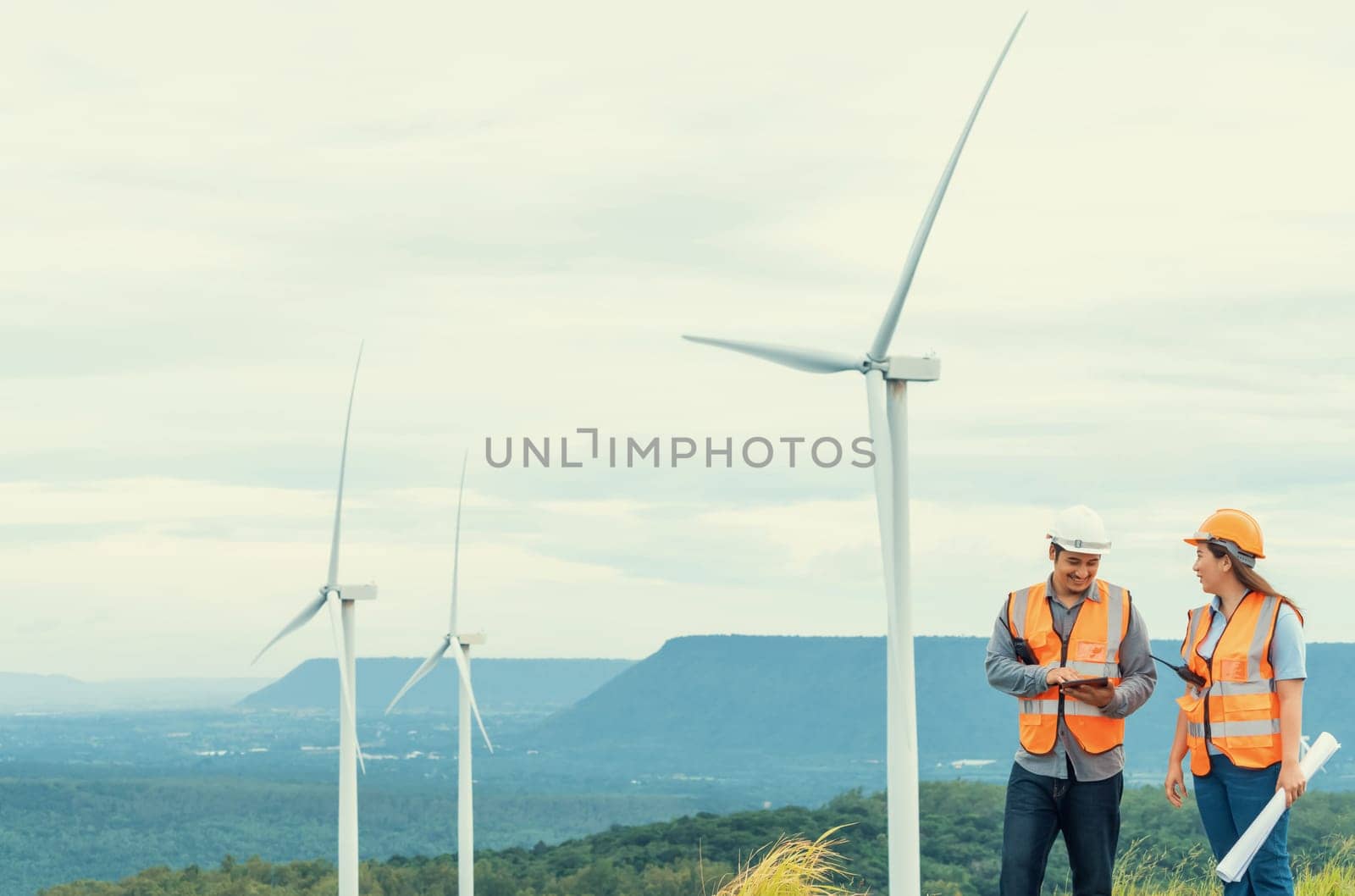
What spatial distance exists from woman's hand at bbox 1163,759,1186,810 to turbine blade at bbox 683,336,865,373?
4099mm

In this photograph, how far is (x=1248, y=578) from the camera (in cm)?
1109

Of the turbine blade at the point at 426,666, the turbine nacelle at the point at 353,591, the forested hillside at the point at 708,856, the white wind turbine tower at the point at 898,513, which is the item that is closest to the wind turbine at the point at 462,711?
the turbine blade at the point at 426,666

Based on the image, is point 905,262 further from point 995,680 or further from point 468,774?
point 468,774

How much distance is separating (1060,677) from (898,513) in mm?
2874

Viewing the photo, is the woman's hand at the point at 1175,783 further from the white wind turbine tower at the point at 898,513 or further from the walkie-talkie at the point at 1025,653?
the white wind turbine tower at the point at 898,513

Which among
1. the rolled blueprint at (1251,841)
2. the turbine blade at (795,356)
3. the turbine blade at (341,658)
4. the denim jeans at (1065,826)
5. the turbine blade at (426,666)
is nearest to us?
the rolled blueprint at (1251,841)

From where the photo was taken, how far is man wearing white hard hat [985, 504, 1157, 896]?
10.9 m

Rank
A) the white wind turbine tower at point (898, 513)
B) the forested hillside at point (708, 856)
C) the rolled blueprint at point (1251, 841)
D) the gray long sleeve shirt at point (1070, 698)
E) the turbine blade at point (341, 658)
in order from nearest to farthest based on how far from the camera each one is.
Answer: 1. the rolled blueprint at point (1251, 841)
2. the gray long sleeve shirt at point (1070, 698)
3. the white wind turbine tower at point (898, 513)
4. the turbine blade at point (341, 658)
5. the forested hillside at point (708, 856)

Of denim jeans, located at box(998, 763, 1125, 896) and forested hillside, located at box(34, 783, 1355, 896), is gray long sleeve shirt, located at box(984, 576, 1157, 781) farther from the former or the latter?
forested hillside, located at box(34, 783, 1355, 896)

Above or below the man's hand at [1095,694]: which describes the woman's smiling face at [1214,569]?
above

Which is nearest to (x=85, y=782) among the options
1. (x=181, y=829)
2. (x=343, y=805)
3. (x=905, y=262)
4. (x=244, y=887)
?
(x=181, y=829)

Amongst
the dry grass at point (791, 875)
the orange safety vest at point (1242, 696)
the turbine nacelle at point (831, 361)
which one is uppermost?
the turbine nacelle at point (831, 361)

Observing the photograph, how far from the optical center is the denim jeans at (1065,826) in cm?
1107

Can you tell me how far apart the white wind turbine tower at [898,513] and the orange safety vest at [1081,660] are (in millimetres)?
1564
